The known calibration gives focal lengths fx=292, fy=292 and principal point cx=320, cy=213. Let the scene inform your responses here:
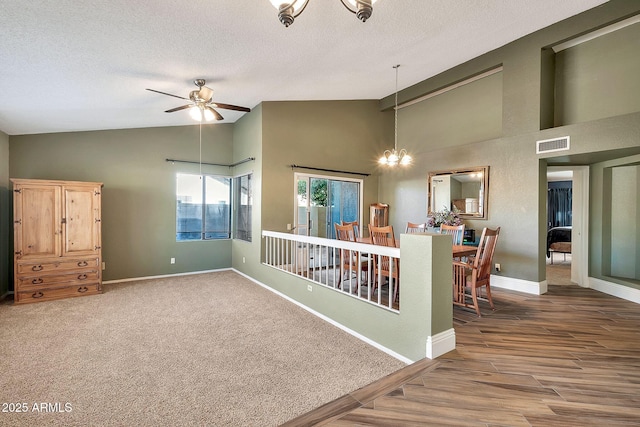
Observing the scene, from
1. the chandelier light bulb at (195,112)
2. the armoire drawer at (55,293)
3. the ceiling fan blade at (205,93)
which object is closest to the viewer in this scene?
the ceiling fan blade at (205,93)

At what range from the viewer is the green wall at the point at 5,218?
434 centimetres

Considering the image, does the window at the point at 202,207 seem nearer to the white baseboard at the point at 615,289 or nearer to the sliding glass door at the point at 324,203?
the sliding glass door at the point at 324,203

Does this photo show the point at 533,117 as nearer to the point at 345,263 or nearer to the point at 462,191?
the point at 462,191

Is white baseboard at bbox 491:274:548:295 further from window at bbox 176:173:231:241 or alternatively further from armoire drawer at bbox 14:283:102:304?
armoire drawer at bbox 14:283:102:304

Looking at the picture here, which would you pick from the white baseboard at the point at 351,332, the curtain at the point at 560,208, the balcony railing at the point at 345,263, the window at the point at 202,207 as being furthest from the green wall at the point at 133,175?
the curtain at the point at 560,208

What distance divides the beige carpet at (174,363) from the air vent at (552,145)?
3.74 meters

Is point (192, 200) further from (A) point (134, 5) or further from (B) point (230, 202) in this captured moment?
(A) point (134, 5)

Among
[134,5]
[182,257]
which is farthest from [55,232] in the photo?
[134,5]

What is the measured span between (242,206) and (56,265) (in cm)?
303

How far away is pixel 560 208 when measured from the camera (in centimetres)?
999

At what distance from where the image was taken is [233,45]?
2.95 meters

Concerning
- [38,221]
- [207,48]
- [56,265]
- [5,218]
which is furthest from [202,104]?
[5,218]

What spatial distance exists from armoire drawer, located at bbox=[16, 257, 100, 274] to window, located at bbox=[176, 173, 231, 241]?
1.52 meters

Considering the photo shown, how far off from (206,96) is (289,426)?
3.55 m
